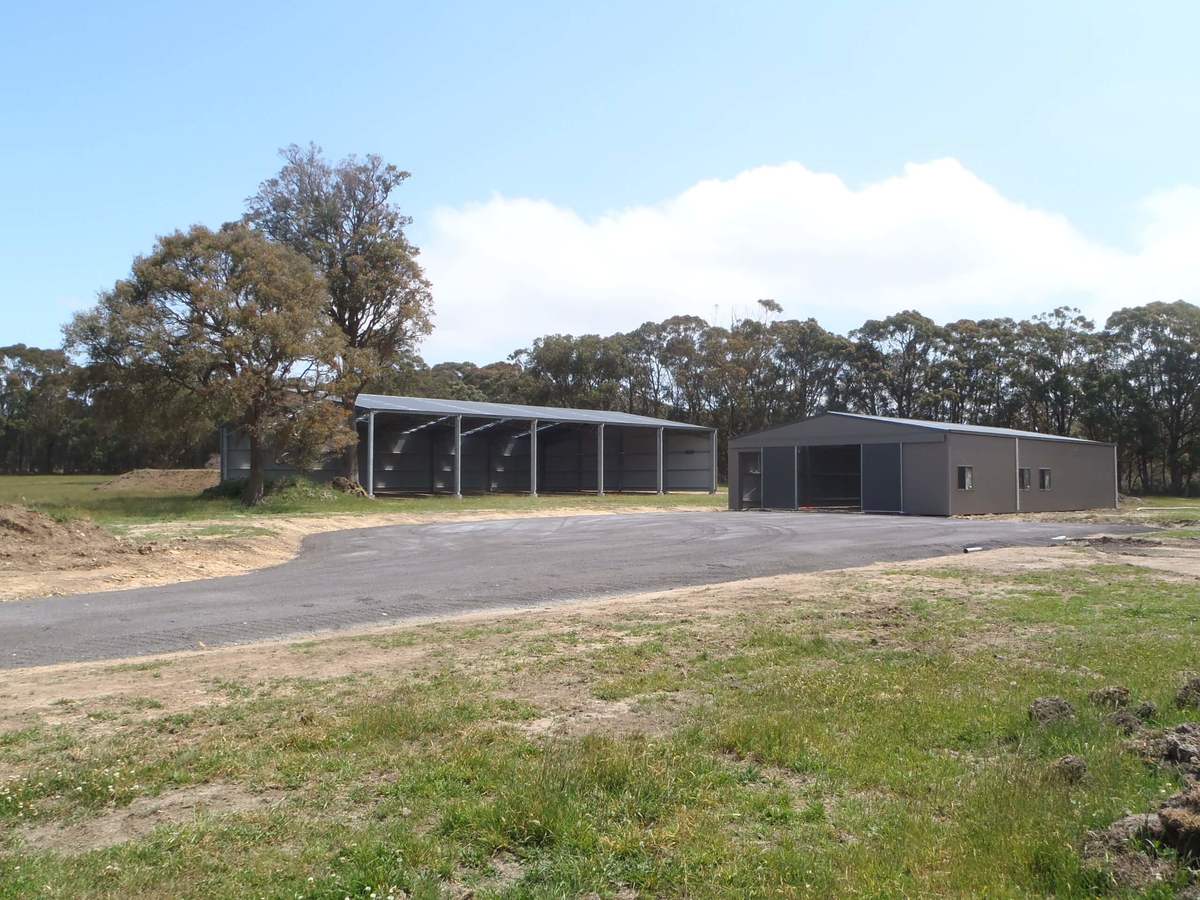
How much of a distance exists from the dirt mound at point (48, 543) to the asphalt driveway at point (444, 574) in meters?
2.81

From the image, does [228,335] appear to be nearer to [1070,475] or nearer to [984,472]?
[984,472]

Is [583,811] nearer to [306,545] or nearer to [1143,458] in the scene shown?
[306,545]

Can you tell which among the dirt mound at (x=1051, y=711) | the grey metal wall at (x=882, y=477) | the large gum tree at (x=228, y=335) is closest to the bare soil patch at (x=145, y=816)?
the dirt mound at (x=1051, y=711)

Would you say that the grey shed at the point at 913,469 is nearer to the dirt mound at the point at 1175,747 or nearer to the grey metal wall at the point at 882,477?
the grey metal wall at the point at 882,477

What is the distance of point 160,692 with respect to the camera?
749cm

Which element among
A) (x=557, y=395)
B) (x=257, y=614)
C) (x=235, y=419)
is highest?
(x=557, y=395)

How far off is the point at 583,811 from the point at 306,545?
20433mm

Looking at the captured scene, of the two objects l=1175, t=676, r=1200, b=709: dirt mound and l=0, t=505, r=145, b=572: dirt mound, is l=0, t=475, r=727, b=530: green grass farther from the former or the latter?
l=1175, t=676, r=1200, b=709: dirt mound

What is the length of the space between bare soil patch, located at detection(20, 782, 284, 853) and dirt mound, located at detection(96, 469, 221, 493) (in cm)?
5103

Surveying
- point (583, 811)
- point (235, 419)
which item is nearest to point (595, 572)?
point (583, 811)

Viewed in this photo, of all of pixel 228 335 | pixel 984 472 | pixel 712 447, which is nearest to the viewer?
pixel 228 335

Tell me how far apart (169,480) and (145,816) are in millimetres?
54849

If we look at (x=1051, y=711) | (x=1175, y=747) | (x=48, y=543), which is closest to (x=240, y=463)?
(x=48, y=543)

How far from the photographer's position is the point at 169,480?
54.7m
